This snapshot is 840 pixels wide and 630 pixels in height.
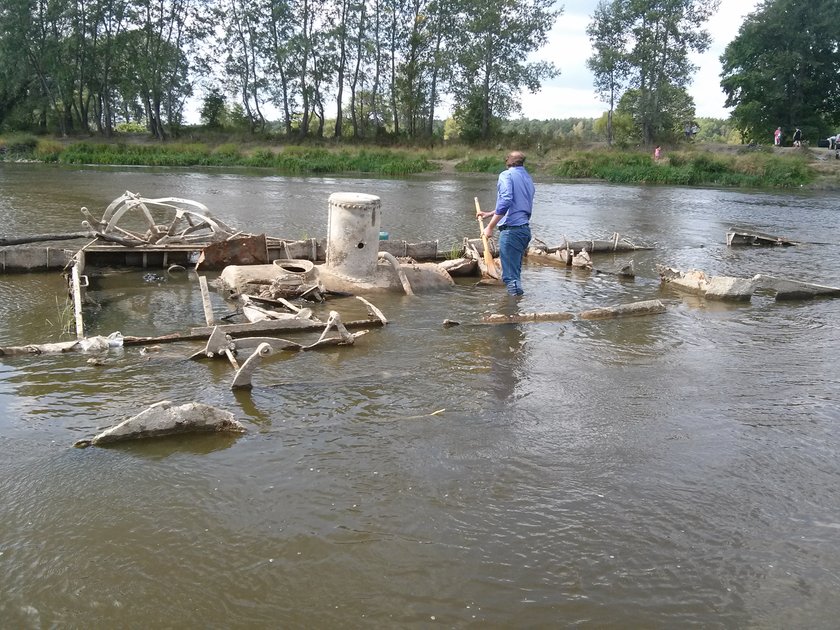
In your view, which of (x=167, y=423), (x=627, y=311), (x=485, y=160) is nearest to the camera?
(x=167, y=423)

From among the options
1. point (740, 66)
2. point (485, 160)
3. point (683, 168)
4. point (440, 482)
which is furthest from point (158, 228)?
point (740, 66)

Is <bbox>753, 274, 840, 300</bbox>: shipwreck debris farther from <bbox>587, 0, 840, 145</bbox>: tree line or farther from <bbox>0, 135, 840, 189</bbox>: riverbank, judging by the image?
<bbox>587, 0, 840, 145</bbox>: tree line

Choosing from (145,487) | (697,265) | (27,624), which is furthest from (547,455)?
(697,265)

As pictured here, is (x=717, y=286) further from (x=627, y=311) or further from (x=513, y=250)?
(x=513, y=250)

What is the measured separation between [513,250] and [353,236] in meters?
2.31

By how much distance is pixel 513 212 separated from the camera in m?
9.55

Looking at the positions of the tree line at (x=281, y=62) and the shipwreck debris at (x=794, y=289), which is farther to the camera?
the tree line at (x=281, y=62)

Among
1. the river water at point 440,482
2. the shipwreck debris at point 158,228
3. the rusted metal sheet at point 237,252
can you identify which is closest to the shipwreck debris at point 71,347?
the river water at point 440,482

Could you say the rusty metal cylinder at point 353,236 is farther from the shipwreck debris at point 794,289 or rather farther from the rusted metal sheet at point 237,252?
the shipwreck debris at point 794,289

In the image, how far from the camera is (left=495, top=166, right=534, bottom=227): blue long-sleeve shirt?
9.45 meters

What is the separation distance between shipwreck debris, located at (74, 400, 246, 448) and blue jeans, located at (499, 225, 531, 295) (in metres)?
5.59

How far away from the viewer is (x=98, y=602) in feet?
11.0

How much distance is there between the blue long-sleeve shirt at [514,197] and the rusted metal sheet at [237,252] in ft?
12.7

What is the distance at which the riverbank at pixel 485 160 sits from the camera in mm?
37469
